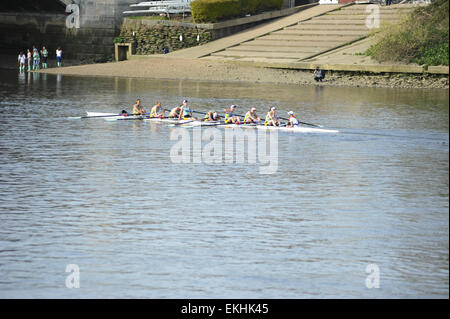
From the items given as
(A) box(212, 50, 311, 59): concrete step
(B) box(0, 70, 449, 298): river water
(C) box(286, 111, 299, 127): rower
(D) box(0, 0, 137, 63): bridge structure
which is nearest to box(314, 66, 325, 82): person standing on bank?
(A) box(212, 50, 311, 59): concrete step

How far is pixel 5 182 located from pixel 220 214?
8.04m

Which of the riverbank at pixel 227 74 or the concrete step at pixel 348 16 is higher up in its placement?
the concrete step at pixel 348 16

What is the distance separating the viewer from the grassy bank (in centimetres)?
5161

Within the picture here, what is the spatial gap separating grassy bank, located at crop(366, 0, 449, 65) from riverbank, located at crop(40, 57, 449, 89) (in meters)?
1.30

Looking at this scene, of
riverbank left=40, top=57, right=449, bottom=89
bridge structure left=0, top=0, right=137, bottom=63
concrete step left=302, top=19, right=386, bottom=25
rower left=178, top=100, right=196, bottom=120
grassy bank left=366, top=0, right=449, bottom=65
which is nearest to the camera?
rower left=178, top=100, right=196, bottom=120

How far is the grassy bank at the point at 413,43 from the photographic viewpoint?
51.6m

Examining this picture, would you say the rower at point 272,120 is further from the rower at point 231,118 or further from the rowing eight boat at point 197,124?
the rower at point 231,118

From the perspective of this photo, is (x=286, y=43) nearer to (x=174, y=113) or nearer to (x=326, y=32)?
(x=326, y=32)

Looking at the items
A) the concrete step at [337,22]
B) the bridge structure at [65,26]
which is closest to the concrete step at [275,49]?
the concrete step at [337,22]

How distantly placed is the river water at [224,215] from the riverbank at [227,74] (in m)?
15.7

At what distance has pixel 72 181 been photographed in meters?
25.4

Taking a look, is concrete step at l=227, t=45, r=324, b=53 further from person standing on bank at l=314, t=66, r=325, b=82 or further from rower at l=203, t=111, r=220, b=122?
rower at l=203, t=111, r=220, b=122

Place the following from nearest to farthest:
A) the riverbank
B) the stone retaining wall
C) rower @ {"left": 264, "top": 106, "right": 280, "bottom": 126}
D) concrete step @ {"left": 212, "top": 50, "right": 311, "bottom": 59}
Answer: rower @ {"left": 264, "top": 106, "right": 280, "bottom": 126} → the riverbank → concrete step @ {"left": 212, "top": 50, "right": 311, "bottom": 59} → the stone retaining wall
